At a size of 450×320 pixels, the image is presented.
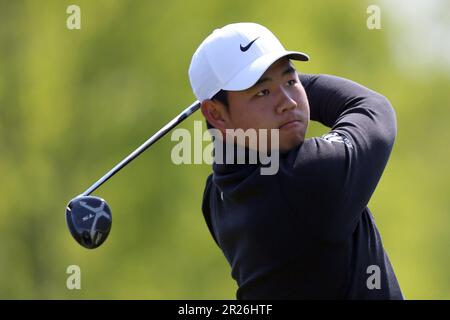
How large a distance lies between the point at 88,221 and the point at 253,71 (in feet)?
2.61

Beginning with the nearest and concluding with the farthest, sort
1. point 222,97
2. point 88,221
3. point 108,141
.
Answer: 1. point 222,97
2. point 88,221
3. point 108,141

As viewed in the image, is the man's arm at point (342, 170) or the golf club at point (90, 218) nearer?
the man's arm at point (342, 170)

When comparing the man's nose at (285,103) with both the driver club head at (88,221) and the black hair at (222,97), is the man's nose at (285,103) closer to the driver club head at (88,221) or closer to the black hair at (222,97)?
the black hair at (222,97)

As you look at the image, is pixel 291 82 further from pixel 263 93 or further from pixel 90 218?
pixel 90 218

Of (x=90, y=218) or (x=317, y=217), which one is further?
(x=90, y=218)

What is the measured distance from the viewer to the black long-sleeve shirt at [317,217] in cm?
312

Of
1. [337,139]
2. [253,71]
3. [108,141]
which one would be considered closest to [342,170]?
[337,139]

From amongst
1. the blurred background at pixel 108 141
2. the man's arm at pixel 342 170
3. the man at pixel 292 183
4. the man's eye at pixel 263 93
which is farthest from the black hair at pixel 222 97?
the blurred background at pixel 108 141

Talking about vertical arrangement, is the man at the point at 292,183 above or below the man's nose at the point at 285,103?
below

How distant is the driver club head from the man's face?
616mm

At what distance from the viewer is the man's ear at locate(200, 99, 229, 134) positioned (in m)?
3.26

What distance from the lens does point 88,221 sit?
3.61 m

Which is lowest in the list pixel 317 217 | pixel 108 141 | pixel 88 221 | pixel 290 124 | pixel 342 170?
pixel 108 141
